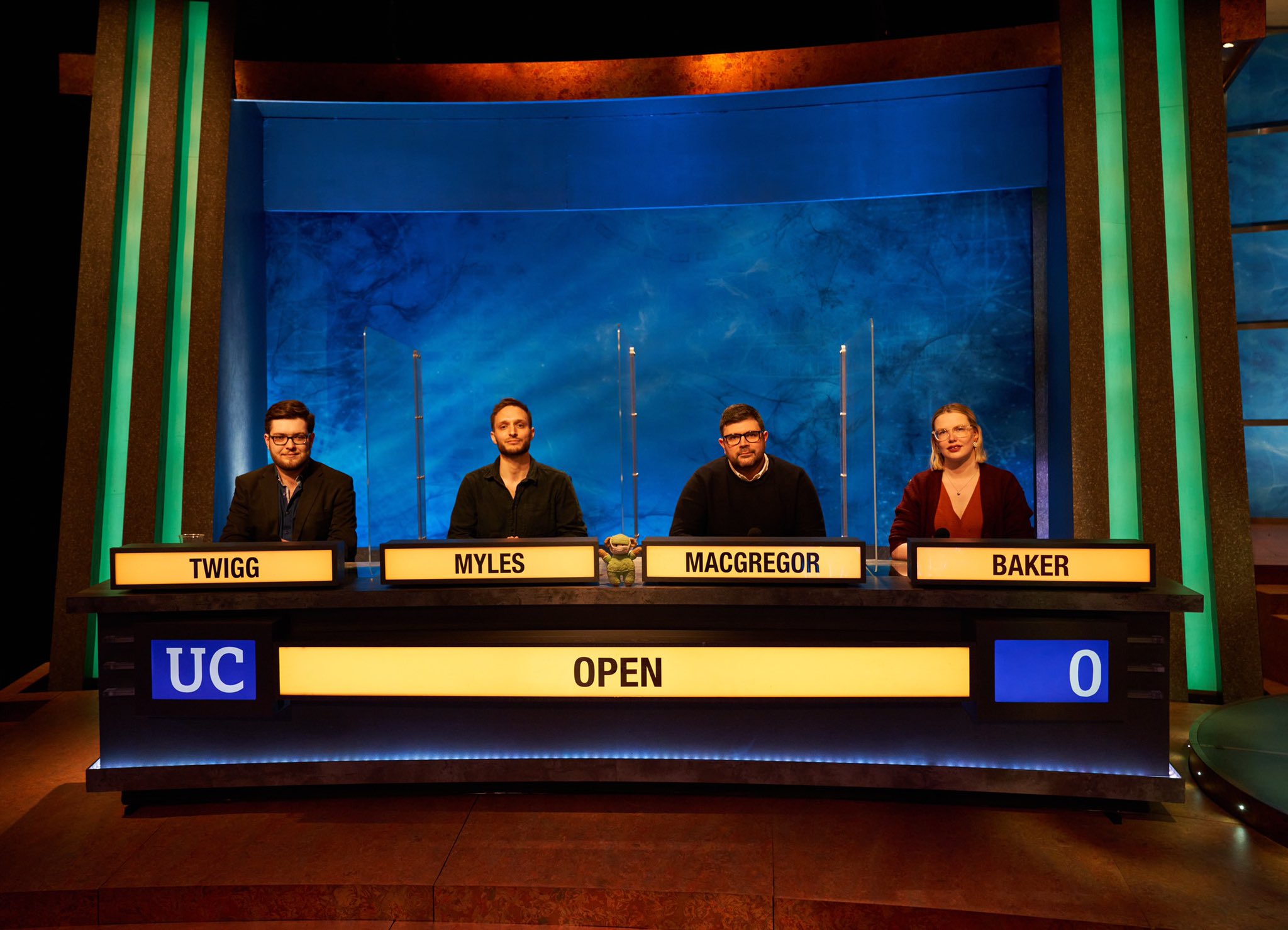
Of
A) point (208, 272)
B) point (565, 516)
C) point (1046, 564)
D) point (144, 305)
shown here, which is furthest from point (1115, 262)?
point (144, 305)

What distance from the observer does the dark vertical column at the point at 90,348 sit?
12.5 feet

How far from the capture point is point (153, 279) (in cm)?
397

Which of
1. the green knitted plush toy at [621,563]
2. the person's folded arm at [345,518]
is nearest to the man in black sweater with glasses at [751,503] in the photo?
the green knitted plush toy at [621,563]

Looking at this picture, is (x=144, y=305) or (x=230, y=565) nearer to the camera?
(x=230, y=565)

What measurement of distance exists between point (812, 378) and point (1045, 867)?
331 cm

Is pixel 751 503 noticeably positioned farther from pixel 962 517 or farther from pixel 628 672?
pixel 628 672

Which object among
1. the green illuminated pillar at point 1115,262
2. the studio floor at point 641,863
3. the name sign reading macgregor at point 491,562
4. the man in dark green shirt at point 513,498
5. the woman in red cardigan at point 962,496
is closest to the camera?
the studio floor at point 641,863

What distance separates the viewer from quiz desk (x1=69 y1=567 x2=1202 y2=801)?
7.39 feet

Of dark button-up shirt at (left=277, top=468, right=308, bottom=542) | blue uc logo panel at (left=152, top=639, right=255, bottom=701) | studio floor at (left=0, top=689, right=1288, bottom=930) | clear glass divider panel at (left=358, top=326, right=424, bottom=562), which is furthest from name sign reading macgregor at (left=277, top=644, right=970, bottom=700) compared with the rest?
Answer: clear glass divider panel at (left=358, top=326, right=424, bottom=562)

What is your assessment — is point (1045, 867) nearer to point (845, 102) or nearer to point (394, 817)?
point (394, 817)

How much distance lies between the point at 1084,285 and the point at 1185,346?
1.66 ft

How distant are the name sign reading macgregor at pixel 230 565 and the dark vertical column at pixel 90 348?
1.86 meters

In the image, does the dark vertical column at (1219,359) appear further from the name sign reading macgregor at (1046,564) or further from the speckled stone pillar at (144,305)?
the speckled stone pillar at (144,305)

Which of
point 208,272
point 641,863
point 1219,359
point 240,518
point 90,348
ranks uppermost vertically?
point 208,272
